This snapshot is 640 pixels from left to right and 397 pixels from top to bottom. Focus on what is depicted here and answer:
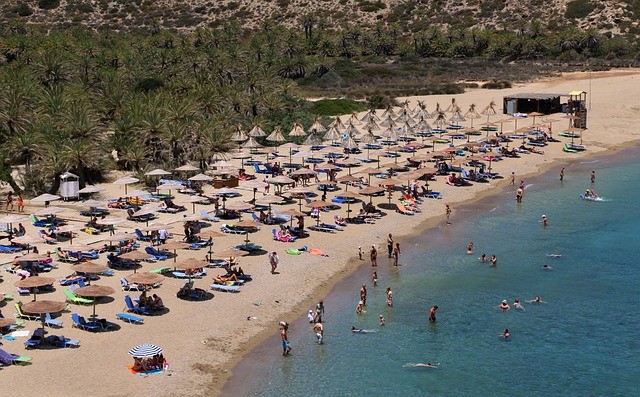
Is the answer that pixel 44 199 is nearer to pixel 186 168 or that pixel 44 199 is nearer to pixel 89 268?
pixel 186 168

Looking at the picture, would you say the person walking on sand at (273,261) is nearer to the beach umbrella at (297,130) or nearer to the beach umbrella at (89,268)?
the beach umbrella at (89,268)

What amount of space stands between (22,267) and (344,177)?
2144 centimetres

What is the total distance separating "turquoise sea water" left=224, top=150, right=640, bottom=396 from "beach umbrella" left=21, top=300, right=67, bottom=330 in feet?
20.8

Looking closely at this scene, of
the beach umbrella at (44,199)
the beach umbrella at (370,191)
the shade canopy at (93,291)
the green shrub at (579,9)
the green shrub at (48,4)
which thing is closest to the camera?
the shade canopy at (93,291)

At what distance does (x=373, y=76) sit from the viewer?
10800 centimetres

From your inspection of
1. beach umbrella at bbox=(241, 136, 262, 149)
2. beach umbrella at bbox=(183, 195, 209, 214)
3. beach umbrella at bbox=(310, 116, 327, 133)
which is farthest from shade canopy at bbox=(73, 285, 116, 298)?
beach umbrella at bbox=(310, 116, 327, 133)

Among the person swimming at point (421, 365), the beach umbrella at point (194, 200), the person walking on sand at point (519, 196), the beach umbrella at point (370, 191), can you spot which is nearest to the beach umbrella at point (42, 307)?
the person swimming at point (421, 365)

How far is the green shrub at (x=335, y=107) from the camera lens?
80.5 metres

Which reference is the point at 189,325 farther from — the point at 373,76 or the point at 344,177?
the point at 373,76

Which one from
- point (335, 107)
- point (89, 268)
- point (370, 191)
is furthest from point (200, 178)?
point (335, 107)

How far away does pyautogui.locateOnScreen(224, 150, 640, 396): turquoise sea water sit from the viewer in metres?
28.3

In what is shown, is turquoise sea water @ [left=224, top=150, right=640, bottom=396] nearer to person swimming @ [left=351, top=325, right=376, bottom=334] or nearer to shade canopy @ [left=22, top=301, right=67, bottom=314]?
person swimming @ [left=351, top=325, right=376, bottom=334]

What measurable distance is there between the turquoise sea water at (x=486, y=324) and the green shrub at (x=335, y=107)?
33368 mm

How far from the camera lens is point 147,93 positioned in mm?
69812
